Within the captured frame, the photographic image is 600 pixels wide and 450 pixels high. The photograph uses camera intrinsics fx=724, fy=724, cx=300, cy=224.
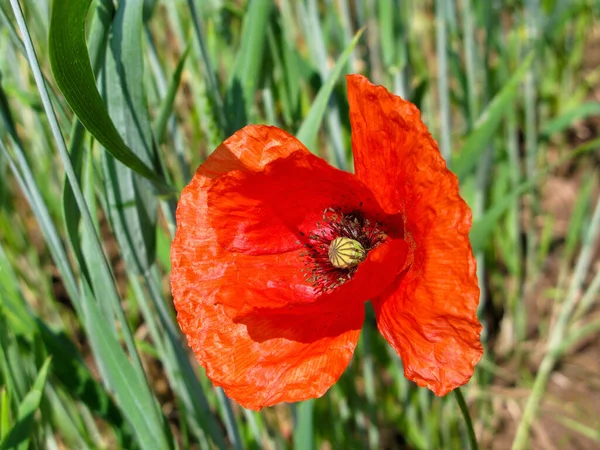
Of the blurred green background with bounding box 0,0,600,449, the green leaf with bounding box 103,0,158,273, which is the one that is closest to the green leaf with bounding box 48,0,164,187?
the blurred green background with bounding box 0,0,600,449

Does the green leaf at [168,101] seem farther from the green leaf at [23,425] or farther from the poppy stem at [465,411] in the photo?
the poppy stem at [465,411]

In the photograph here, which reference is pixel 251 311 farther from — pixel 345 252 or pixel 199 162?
→ pixel 199 162

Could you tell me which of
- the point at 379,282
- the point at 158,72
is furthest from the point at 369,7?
the point at 379,282

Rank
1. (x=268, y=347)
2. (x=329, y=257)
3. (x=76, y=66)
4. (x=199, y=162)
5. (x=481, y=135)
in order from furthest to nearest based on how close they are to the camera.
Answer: (x=199, y=162)
(x=481, y=135)
(x=329, y=257)
(x=268, y=347)
(x=76, y=66)

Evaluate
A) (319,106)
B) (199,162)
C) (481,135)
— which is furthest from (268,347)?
(199,162)

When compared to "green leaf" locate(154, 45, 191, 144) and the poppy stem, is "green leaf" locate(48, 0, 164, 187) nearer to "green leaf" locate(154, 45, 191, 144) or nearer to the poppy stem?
"green leaf" locate(154, 45, 191, 144)

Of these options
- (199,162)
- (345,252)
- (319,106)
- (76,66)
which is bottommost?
(199,162)
